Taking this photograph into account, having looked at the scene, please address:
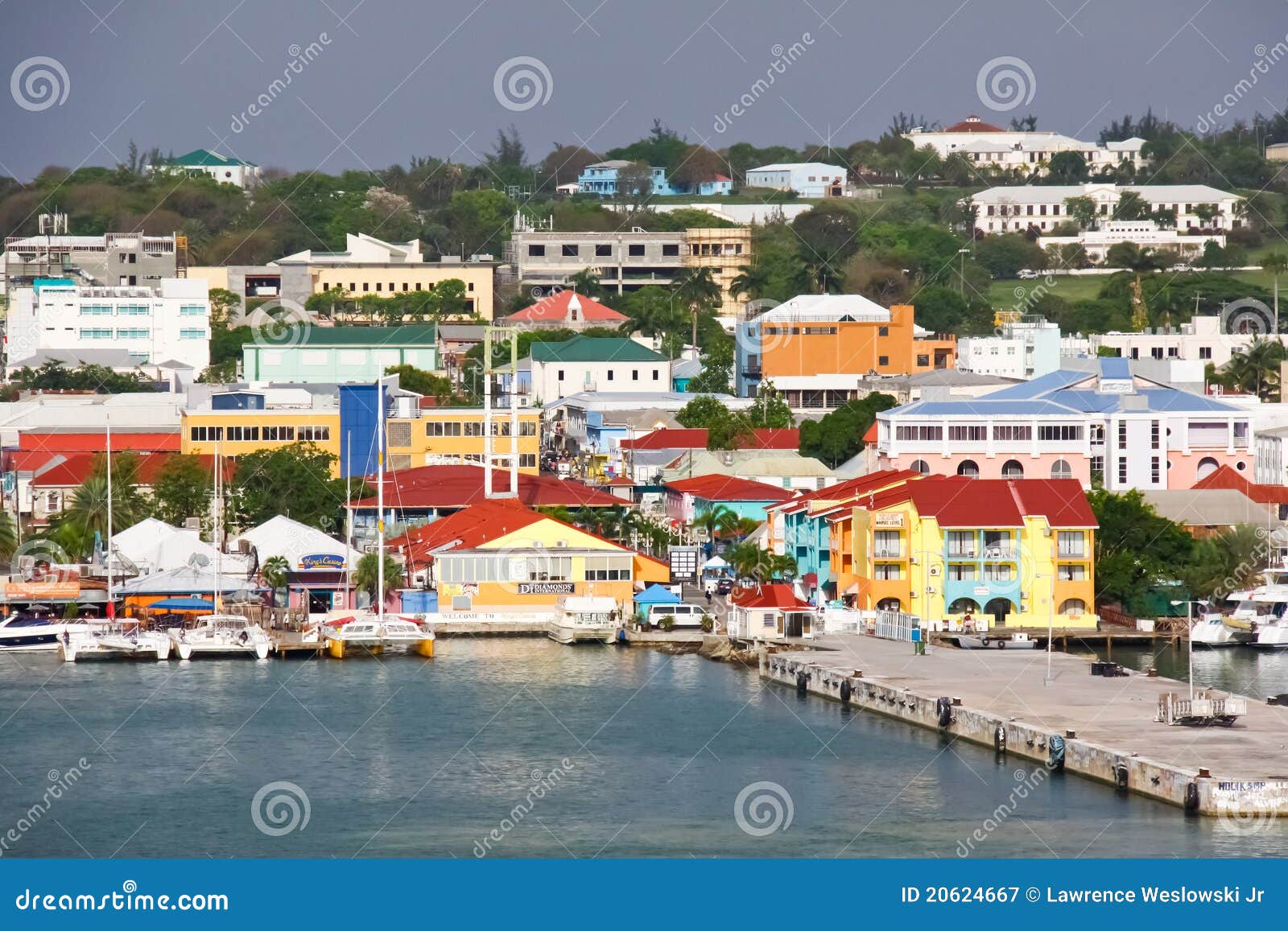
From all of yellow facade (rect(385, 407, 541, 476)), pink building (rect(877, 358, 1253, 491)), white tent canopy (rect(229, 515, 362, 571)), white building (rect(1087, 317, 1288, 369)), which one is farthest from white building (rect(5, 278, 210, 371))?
white tent canopy (rect(229, 515, 362, 571))

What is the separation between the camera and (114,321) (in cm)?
5069

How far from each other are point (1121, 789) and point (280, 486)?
50.8ft

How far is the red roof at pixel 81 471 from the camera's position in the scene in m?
32.6

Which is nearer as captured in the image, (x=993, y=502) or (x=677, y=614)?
(x=993, y=502)

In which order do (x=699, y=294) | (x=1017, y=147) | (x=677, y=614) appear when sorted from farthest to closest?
(x=1017, y=147), (x=699, y=294), (x=677, y=614)

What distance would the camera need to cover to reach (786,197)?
276ft

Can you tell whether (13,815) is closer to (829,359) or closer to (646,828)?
(646,828)

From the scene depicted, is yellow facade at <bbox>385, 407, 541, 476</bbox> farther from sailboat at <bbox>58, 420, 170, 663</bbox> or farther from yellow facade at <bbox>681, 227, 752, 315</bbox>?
yellow facade at <bbox>681, 227, 752, 315</bbox>

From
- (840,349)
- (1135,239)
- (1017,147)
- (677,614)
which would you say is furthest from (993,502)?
(1017,147)

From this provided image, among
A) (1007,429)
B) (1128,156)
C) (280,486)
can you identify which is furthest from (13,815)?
(1128,156)

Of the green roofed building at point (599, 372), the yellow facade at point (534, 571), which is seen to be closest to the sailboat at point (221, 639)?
the yellow facade at point (534, 571)

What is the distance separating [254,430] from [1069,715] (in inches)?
685

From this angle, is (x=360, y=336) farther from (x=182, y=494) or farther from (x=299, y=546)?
(x=299, y=546)

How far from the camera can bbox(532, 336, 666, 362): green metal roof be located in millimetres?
47969
